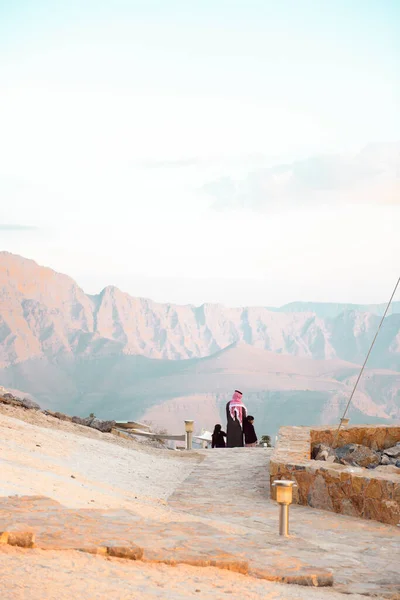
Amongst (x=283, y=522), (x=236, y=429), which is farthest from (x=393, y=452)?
(x=283, y=522)

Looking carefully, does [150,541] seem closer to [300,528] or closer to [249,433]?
[300,528]

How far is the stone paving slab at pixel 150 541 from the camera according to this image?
5582 millimetres

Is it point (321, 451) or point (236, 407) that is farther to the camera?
point (236, 407)

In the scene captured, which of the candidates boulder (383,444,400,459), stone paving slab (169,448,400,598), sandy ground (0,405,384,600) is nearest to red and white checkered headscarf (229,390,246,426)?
sandy ground (0,405,384,600)

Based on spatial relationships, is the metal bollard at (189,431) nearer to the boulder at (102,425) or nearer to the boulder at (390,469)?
the boulder at (102,425)

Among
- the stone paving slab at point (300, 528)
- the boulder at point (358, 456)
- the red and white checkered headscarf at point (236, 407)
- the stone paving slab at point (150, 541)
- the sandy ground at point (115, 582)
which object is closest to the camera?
the sandy ground at point (115, 582)

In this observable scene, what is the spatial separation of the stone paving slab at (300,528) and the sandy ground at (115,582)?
71 cm

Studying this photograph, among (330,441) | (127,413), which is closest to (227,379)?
(127,413)

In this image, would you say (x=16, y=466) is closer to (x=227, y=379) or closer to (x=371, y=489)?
(x=371, y=489)

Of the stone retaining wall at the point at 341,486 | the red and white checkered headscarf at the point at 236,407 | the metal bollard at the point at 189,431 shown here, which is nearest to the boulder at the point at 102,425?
the metal bollard at the point at 189,431

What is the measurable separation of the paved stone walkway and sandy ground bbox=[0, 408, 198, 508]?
0.70 meters

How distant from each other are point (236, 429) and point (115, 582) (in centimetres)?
1047

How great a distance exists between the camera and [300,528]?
8.29 meters

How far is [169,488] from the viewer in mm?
10641
